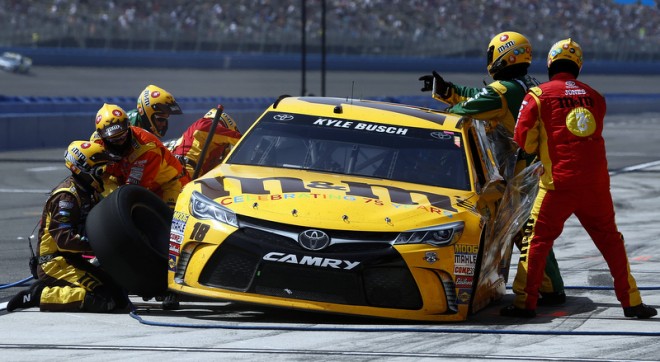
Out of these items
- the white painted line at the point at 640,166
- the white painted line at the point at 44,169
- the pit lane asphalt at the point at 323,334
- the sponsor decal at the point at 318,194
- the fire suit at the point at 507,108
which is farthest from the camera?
the white painted line at the point at 640,166

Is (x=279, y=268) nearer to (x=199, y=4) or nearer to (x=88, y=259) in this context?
(x=88, y=259)

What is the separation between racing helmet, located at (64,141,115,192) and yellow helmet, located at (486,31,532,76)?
9.30 feet

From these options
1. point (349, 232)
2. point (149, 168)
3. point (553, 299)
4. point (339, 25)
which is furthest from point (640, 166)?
point (339, 25)

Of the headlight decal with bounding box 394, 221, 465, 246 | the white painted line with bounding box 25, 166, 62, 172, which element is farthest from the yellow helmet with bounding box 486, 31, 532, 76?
the white painted line with bounding box 25, 166, 62, 172

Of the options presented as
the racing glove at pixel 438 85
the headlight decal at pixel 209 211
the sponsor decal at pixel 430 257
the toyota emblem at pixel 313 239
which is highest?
the racing glove at pixel 438 85

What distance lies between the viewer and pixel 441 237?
727cm

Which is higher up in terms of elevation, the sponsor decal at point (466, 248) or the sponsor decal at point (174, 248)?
the sponsor decal at point (466, 248)

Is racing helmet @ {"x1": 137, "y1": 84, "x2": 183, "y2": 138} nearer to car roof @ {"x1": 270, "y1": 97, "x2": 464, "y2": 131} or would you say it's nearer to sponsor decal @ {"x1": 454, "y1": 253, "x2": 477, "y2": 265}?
car roof @ {"x1": 270, "y1": 97, "x2": 464, "y2": 131}

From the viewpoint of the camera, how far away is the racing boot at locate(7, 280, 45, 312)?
8.20 m

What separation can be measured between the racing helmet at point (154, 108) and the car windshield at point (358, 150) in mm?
2193

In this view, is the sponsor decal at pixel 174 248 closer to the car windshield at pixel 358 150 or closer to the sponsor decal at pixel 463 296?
the car windshield at pixel 358 150

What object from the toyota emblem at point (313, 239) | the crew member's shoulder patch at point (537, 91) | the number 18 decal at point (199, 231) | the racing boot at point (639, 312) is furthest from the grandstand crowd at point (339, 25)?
the racing boot at point (639, 312)

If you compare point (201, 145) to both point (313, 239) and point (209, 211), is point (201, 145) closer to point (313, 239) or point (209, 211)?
point (209, 211)

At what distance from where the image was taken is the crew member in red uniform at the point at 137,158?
8.62m
